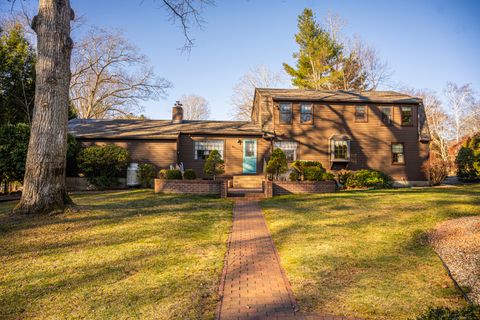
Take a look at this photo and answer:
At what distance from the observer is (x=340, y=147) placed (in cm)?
1917

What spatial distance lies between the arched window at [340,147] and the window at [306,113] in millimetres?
1949

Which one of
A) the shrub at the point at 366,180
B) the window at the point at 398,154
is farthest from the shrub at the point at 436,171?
the shrub at the point at 366,180

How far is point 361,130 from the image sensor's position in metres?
19.8

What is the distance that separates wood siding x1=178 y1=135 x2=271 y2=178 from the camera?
739 inches

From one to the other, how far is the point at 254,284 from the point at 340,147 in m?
16.7

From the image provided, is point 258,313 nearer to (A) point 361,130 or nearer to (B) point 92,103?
(A) point 361,130

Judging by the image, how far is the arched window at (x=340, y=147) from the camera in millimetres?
19047

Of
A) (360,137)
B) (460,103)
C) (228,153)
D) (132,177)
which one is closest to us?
(132,177)

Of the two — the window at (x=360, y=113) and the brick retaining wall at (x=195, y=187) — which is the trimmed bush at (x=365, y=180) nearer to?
the window at (x=360, y=113)

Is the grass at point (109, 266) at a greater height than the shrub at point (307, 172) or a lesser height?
lesser

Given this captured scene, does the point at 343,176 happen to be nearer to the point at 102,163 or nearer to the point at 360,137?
the point at 360,137

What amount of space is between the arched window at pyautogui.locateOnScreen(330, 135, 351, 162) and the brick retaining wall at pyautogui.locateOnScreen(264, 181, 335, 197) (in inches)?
233

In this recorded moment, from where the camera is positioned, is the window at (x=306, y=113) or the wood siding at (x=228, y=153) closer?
the wood siding at (x=228, y=153)

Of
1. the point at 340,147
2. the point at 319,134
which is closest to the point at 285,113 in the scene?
the point at 319,134
